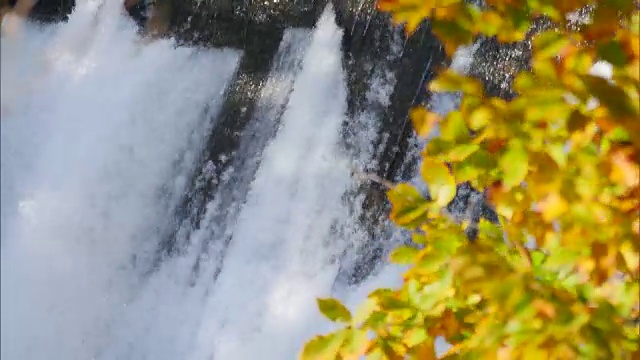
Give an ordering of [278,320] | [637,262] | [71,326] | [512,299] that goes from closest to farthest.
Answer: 1. [512,299]
2. [637,262]
3. [278,320]
4. [71,326]

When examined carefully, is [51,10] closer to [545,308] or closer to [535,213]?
Result: [535,213]

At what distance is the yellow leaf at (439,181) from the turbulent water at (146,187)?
110 cm

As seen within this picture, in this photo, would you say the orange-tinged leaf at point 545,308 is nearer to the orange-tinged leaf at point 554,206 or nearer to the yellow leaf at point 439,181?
the orange-tinged leaf at point 554,206

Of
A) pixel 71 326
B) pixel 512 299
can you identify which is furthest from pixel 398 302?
pixel 71 326

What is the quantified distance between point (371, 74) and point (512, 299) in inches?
59.1

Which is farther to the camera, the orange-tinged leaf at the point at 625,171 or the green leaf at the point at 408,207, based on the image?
the green leaf at the point at 408,207

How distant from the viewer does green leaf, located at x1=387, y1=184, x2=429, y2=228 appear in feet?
4.31

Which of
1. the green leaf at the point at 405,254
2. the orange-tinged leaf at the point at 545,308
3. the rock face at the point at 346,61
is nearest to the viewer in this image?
the orange-tinged leaf at the point at 545,308

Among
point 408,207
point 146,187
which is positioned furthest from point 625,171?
point 146,187

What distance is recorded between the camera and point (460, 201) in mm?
2328

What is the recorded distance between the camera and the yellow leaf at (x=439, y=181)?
123 centimetres

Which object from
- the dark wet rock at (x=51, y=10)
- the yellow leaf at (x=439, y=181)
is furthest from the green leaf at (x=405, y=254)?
the dark wet rock at (x=51, y=10)

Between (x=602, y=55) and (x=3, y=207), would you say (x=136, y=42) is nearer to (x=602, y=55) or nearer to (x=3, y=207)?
(x=3, y=207)

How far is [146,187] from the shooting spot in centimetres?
245
